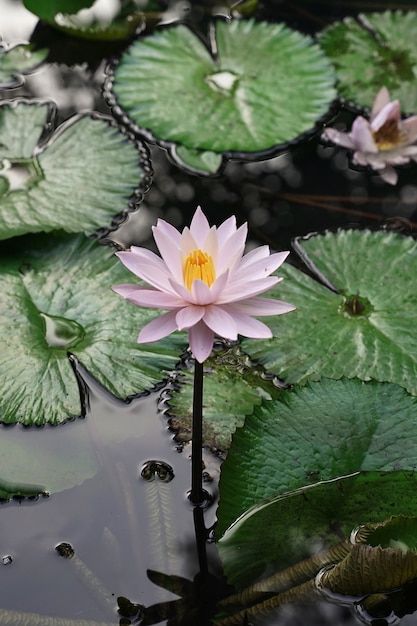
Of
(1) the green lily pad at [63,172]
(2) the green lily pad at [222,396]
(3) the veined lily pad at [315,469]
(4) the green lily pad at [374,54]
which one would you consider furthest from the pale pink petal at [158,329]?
(4) the green lily pad at [374,54]

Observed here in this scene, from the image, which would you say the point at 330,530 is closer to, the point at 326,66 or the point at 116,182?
the point at 116,182

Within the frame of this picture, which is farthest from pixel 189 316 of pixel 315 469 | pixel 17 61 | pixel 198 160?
pixel 17 61

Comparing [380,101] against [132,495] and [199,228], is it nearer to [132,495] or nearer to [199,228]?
[199,228]

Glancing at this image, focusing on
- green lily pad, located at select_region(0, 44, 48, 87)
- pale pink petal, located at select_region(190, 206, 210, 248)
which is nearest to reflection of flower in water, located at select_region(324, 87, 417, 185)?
green lily pad, located at select_region(0, 44, 48, 87)

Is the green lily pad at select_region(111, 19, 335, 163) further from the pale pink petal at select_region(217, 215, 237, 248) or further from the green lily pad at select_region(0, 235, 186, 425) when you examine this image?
the pale pink petal at select_region(217, 215, 237, 248)

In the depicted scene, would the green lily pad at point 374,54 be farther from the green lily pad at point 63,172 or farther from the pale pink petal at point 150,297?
the pale pink petal at point 150,297

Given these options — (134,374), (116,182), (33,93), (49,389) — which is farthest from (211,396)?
(33,93)

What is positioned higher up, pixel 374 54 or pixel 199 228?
pixel 199 228
